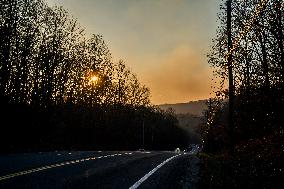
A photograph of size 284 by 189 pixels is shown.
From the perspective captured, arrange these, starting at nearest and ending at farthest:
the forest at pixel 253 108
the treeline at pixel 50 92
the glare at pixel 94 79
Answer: the forest at pixel 253 108 < the treeline at pixel 50 92 < the glare at pixel 94 79

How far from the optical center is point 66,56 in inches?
1938

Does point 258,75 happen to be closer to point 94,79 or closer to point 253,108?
point 253,108

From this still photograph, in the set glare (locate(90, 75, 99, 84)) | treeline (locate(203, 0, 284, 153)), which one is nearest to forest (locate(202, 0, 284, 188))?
treeline (locate(203, 0, 284, 153))

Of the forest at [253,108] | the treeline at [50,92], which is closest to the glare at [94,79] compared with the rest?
the treeline at [50,92]

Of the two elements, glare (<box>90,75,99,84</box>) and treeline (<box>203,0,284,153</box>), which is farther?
glare (<box>90,75,99,84</box>)

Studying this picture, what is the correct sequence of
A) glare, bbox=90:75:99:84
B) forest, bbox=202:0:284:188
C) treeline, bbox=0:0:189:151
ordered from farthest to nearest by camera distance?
glare, bbox=90:75:99:84, treeline, bbox=0:0:189:151, forest, bbox=202:0:284:188

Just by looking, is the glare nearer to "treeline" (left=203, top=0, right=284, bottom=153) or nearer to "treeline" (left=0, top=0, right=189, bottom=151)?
"treeline" (left=0, top=0, right=189, bottom=151)

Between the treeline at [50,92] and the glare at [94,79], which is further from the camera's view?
the glare at [94,79]

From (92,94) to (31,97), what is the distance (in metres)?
16.7

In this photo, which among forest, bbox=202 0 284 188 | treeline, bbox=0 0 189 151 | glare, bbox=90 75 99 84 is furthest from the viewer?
glare, bbox=90 75 99 84

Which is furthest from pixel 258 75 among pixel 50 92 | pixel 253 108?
pixel 50 92

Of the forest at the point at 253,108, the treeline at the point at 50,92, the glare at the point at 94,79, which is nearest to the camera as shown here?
the forest at the point at 253,108

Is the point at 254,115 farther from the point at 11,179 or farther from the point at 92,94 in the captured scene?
the point at 92,94

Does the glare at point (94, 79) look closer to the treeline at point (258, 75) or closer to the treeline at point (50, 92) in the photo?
the treeline at point (50, 92)
